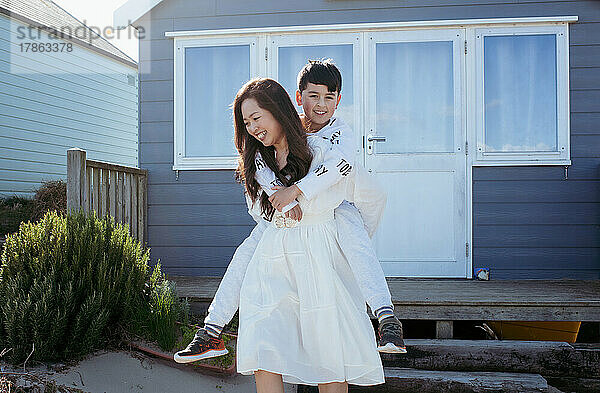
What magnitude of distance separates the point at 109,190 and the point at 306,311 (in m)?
2.97

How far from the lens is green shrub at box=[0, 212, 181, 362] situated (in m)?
3.13

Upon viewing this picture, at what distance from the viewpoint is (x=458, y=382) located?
3221mm

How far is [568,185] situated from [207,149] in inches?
115

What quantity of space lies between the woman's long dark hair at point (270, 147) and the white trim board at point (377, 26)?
2.99m

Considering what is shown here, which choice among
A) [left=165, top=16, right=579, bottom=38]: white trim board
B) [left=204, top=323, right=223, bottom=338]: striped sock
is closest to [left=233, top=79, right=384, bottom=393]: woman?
[left=204, top=323, right=223, bottom=338]: striped sock

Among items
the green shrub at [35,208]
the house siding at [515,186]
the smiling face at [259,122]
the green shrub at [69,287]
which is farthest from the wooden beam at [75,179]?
the green shrub at [35,208]

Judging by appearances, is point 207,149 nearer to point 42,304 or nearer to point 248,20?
point 248,20

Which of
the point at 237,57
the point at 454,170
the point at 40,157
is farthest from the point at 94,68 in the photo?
the point at 454,170

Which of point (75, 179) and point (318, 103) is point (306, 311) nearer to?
point (318, 103)

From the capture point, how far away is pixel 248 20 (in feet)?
16.9

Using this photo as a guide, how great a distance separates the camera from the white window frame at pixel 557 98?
4879mm

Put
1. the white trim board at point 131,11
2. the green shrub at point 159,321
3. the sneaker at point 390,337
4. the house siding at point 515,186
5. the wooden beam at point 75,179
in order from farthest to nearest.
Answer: the white trim board at point 131,11, the house siding at point 515,186, the wooden beam at point 75,179, the green shrub at point 159,321, the sneaker at point 390,337

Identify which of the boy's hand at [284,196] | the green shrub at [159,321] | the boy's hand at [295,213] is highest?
the boy's hand at [284,196]

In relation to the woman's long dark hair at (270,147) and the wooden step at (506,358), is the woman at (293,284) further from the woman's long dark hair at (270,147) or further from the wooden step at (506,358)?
the wooden step at (506,358)
